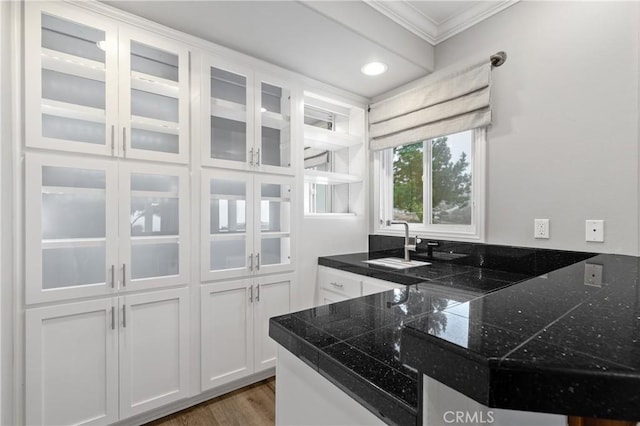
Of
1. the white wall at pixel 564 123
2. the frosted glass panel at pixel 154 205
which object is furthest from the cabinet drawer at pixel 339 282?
the frosted glass panel at pixel 154 205

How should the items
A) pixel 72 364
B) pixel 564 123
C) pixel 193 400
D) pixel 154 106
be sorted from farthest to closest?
pixel 193 400
pixel 154 106
pixel 564 123
pixel 72 364

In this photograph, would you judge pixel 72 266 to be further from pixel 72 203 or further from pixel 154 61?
pixel 154 61

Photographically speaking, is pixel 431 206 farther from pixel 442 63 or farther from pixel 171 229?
pixel 171 229

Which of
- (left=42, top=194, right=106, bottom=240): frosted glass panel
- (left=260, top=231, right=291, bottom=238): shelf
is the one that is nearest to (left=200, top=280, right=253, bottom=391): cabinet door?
(left=260, top=231, right=291, bottom=238): shelf

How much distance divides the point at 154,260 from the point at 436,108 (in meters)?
2.21

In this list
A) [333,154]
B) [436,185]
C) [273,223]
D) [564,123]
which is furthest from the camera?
[333,154]

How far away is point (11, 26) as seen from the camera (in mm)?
1414

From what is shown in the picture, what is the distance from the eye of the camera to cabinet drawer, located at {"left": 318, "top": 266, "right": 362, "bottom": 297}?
2.16m

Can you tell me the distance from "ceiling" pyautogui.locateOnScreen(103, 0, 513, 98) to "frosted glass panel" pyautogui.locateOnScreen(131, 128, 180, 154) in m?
0.66

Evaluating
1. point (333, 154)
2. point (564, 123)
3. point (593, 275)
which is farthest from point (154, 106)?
point (564, 123)

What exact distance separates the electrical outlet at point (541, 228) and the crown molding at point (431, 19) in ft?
4.58

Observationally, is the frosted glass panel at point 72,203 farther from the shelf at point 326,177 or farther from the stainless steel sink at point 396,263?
the stainless steel sink at point 396,263

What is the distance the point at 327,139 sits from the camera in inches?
105

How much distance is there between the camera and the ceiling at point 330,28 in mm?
1643
